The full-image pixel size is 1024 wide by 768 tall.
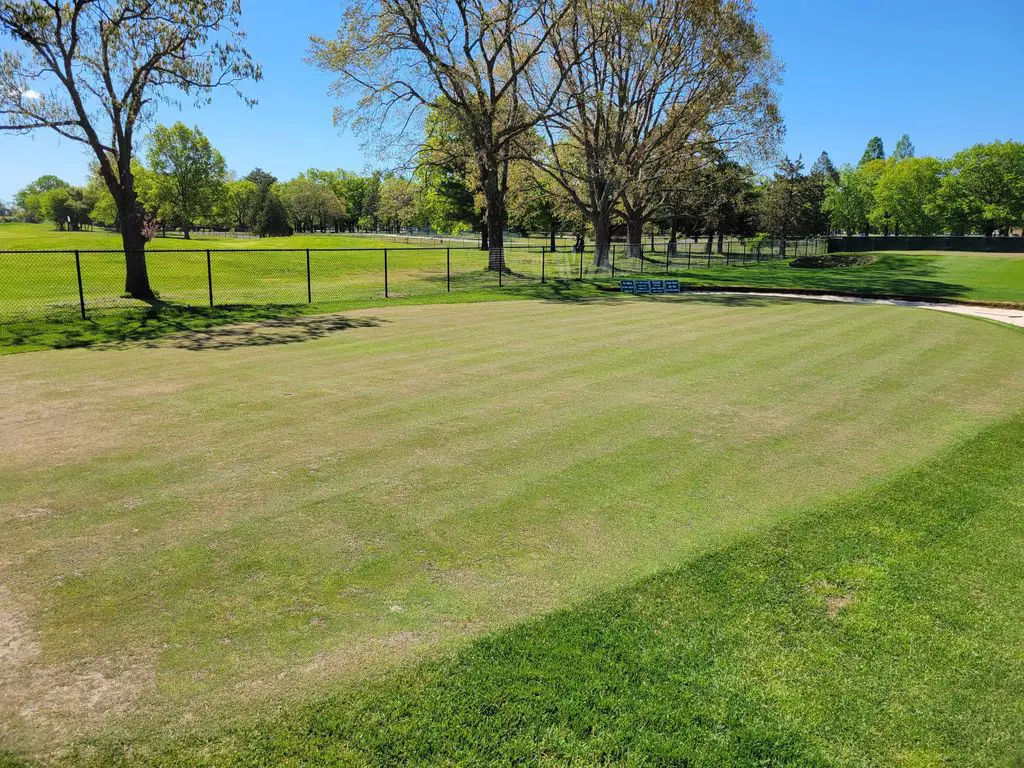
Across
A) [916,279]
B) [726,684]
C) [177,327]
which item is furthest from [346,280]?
[726,684]

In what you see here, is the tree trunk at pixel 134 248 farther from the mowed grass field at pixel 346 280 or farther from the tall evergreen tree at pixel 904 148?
the tall evergreen tree at pixel 904 148

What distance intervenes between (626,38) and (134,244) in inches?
865

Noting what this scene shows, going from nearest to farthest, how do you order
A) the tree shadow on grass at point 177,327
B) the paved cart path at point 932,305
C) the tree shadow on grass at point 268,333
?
the tree shadow on grass at point 268,333
the tree shadow on grass at point 177,327
the paved cart path at point 932,305

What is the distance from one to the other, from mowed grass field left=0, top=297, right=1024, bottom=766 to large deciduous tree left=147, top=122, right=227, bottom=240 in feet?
237

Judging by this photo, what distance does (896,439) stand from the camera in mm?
6859

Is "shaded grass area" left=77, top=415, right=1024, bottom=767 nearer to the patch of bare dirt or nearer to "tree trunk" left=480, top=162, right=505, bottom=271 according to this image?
the patch of bare dirt

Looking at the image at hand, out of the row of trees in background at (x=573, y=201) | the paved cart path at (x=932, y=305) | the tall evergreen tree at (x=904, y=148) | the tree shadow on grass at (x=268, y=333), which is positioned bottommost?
the tree shadow on grass at (x=268, y=333)

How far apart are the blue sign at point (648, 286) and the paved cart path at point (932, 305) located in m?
0.65

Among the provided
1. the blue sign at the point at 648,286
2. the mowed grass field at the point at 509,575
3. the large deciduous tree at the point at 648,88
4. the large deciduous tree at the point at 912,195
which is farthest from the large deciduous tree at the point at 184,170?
the large deciduous tree at the point at 912,195

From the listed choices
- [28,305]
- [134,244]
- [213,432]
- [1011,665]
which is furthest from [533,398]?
[28,305]

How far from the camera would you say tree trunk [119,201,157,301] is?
19.8 m

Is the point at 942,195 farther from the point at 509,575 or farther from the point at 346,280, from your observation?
the point at 509,575

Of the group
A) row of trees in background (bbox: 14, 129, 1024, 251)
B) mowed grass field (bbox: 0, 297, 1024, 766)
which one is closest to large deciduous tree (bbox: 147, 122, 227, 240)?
row of trees in background (bbox: 14, 129, 1024, 251)

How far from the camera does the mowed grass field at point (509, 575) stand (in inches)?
113
